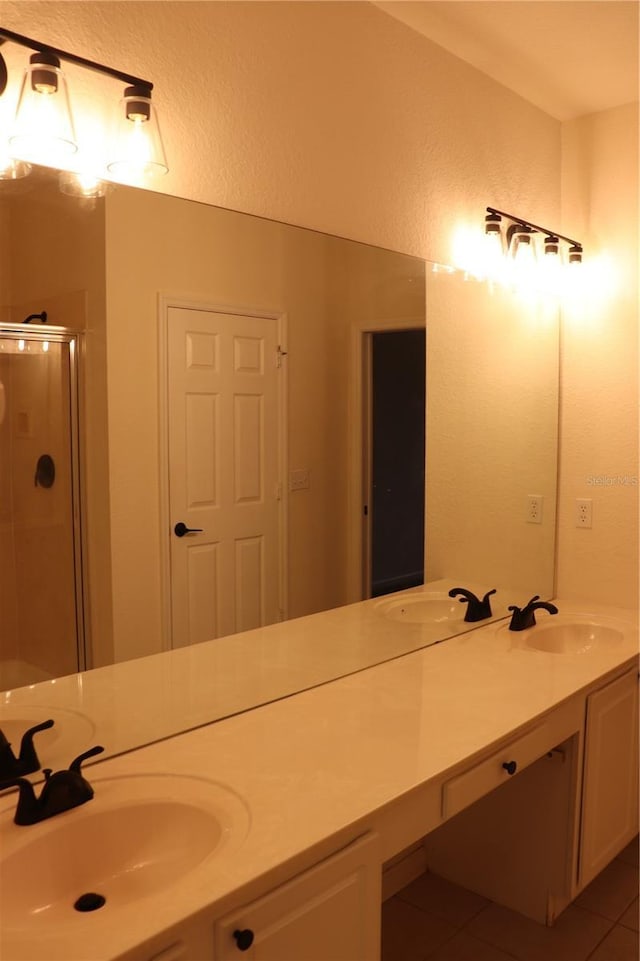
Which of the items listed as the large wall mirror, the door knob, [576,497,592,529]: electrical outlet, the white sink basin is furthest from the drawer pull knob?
[576,497,592,529]: electrical outlet

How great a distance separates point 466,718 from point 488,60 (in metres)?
2.03

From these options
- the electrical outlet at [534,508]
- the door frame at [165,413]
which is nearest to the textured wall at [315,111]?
the door frame at [165,413]

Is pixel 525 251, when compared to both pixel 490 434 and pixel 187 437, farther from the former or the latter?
pixel 187 437

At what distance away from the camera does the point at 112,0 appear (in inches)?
61.4

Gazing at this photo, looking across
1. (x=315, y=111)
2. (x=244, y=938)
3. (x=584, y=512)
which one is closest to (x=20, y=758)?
(x=244, y=938)

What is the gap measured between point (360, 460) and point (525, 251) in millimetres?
1209

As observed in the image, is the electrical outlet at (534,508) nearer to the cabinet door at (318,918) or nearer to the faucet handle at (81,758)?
the cabinet door at (318,918)

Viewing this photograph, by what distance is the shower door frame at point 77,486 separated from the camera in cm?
150

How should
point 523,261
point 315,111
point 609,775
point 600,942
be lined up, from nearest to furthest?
point 315,111, point 600,942, point 609,775, point 523,261

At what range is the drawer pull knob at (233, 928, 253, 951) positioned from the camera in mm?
1185

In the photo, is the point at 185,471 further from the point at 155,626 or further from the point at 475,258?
the point at 475,258

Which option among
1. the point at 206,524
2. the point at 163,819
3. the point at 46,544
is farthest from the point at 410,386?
the point at 163,819

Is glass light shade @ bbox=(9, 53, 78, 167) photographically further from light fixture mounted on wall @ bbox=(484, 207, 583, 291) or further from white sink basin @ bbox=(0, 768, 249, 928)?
light fixture mounted on wall @ bbox=(484, 207, 583, 291)

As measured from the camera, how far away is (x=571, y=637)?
2707 mm
